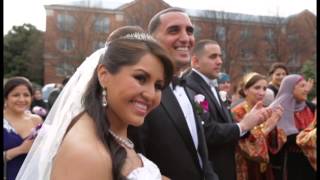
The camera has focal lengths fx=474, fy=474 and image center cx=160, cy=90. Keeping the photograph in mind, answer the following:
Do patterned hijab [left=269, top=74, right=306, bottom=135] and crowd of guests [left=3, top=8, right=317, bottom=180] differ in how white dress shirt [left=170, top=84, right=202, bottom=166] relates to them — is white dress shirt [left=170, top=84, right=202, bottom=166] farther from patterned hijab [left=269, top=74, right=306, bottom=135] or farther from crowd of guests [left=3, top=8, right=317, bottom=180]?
patterned hijab [left=269, top=74, right=306, bottom=135]

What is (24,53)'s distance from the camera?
137ft

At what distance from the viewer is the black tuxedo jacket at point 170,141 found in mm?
2775

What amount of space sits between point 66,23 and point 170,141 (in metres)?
37.9

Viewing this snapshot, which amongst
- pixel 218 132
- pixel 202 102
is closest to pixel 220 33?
pixel 202 102

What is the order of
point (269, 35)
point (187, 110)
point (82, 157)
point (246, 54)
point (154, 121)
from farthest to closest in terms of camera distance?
point (246, 54), point (269, 35), point (187, 110), point (154, 121), point (82, 157)

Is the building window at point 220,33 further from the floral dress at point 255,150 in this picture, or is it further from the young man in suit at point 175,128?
the young man in suit at point 175,128

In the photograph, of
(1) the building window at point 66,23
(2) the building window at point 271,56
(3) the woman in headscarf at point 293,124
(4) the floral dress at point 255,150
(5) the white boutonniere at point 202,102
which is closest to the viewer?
(5) the white boutonniere at point 202,102

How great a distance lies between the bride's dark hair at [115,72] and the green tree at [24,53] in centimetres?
4020

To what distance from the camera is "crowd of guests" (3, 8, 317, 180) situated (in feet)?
6.06

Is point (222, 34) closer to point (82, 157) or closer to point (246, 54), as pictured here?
point (246, 54)

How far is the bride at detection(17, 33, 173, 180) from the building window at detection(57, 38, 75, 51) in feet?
122

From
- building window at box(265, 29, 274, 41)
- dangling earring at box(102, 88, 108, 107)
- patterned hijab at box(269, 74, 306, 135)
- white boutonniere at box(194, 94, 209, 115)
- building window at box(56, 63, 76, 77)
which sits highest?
building window at box(265, 29, 274, 41)

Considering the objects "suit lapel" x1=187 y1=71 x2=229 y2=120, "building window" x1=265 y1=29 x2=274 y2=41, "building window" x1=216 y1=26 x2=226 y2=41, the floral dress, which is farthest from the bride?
"building window" x1=265 y1=29 x2=274 y2=41

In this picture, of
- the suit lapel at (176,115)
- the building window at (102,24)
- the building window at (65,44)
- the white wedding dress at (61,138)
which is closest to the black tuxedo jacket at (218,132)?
the suit lapel at (176,115)
